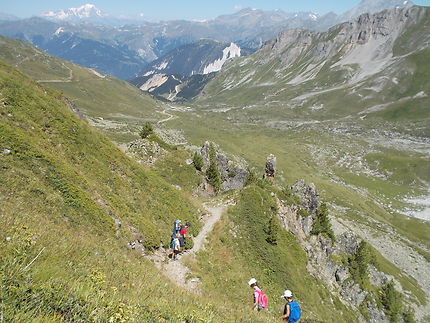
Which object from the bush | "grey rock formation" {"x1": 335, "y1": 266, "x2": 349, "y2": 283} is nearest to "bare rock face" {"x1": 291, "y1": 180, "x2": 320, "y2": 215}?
the bush

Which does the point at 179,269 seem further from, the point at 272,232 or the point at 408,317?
the point at 408,317

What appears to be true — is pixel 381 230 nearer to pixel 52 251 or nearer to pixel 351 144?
pixel 52 251

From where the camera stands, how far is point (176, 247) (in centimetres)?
2389

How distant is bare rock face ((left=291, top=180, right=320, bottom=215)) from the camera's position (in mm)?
52344

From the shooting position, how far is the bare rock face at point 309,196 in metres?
52.3

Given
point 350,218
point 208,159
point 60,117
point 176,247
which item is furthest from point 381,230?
point 60,117

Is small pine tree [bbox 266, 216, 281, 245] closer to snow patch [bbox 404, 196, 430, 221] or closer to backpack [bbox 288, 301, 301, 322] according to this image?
backpack [bbox 288, 301, 301, 322]

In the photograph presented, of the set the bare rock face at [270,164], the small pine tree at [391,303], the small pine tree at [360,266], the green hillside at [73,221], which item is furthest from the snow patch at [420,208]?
the green hillside at [73,221]

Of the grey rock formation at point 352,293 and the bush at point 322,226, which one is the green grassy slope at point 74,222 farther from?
the grey rock formation at point 352,293

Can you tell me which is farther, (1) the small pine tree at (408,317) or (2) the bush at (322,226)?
(1) the small pine tree at (408,317)

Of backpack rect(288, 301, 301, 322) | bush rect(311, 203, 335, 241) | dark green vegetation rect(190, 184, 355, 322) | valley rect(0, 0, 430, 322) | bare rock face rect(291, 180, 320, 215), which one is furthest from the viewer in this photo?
bare rock face rect(291, 180, 320, 215)

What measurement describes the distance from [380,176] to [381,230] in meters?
59.5

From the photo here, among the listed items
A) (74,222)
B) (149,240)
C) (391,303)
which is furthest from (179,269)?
(391,303)

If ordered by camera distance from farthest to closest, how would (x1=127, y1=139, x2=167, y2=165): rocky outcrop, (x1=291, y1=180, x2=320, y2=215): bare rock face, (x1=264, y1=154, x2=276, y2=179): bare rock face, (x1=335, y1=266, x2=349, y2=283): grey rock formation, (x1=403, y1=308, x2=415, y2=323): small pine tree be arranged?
(x1=264, y1=154, x2=276, y2=179): bare rock face, (x1=291, y1=180, x2=320, y2=215): bare rock face, (x1=127, y1=139, x2=167, y2=165): rocky outcrop, (x1=403, y1=308, x2=415, y2=323): small pine tree, (x1=335, y1=266, x2=349, y2=283): grey rock formation
